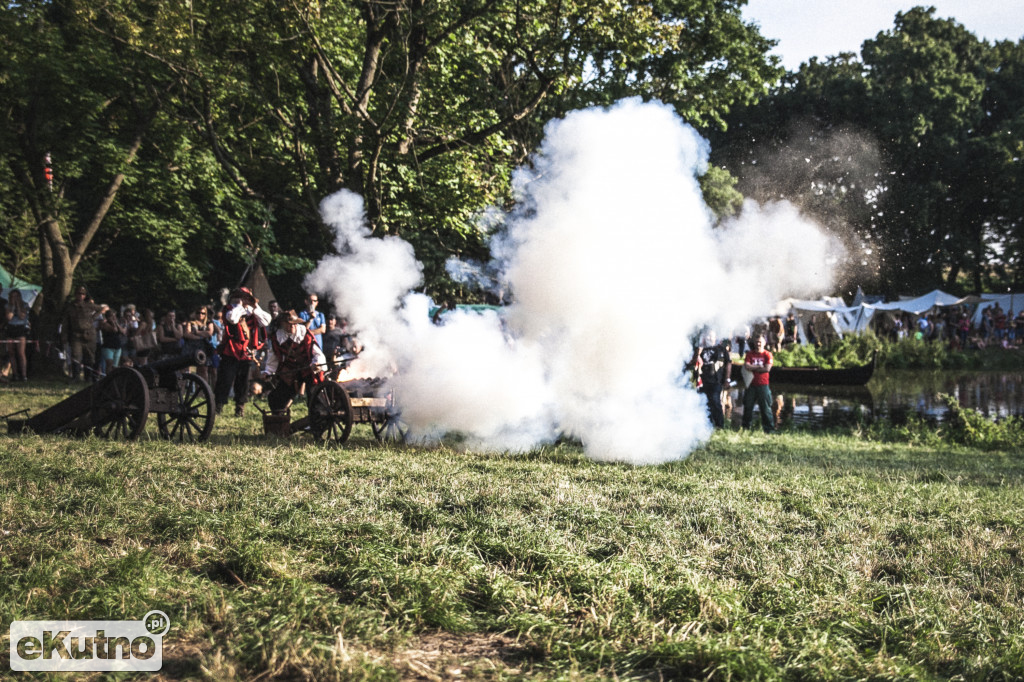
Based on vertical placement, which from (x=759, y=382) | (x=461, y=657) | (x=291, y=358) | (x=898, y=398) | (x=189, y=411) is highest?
(x=291, y=358)

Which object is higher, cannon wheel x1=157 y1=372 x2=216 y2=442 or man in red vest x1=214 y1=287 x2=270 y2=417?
man in red vest x1=214 y1=287 x2=270 y2=417

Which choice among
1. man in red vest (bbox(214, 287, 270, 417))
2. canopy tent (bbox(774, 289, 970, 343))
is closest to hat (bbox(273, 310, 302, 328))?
man in red vest (bbox(214, 287, 270, 417))

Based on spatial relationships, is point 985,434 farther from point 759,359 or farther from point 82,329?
point 82,329

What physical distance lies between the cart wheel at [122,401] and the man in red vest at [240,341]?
7.79 ft

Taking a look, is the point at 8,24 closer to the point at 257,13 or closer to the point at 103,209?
the point at 103,209

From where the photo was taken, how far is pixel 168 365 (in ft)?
28.0

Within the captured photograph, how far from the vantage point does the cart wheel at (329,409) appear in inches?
339

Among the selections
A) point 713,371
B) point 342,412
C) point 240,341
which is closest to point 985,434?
point 713,371

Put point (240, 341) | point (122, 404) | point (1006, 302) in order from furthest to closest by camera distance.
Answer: point (1006, 302), point (240, 341), point (122, 404)

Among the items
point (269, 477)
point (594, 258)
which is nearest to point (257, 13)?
point (594, 258)

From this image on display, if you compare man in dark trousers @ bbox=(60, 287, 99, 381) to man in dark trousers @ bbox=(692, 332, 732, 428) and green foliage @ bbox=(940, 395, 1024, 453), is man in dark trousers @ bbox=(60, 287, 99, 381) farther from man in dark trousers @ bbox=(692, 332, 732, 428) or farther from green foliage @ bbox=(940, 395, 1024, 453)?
green foliage @ bbox=(940, 395, 1024, 453)

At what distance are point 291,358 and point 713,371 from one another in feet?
22.2

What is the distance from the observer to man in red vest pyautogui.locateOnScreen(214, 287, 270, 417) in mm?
10578

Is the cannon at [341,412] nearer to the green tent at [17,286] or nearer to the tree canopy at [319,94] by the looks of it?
the tree canopy at [319,94]
